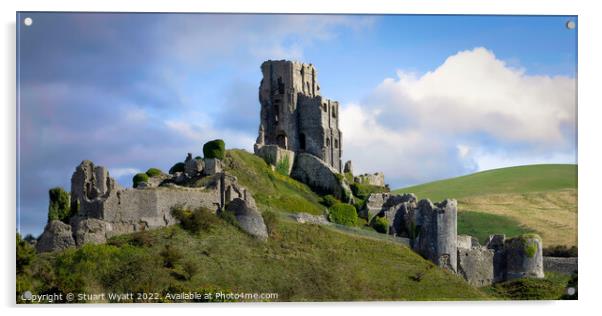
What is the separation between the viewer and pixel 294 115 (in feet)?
261

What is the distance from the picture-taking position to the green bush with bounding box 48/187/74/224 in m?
50.4

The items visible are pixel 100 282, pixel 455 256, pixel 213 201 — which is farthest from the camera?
pixel 455 256

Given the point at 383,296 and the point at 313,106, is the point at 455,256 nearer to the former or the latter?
the point at 383,296

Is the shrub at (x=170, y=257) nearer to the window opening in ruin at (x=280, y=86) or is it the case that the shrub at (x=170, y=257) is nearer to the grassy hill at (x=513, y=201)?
the grassy hill at (x=513, y=201)

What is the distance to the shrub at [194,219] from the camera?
2073 inches

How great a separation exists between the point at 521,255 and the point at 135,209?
24.9 meters

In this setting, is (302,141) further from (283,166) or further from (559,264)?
(559,264)

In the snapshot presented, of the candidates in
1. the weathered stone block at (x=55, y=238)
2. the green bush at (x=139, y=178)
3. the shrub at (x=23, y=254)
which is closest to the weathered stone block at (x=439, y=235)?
the green bush at (x=139, y=178)

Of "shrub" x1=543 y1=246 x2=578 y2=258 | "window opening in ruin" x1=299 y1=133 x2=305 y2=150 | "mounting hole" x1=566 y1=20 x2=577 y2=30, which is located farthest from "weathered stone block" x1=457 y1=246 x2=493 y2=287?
"mounting hole" x1=566 y1=20 x2=577 y2=30

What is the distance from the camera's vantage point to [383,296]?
49.4 metres

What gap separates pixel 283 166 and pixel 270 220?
19.0 meters

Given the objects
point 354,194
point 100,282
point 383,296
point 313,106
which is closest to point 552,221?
point 354,194

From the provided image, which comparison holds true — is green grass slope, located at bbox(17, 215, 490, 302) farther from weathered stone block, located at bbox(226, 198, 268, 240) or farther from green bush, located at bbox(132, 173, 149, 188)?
green bush, located at bbox(132, 173, 149, 188)

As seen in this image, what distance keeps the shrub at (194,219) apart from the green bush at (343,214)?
1542cm
